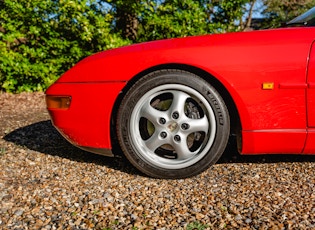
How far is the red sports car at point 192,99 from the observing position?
7.66ft

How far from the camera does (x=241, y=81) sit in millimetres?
2350

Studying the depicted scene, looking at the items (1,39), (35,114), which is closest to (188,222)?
(35,114)

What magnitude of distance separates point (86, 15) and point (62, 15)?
0.42 m

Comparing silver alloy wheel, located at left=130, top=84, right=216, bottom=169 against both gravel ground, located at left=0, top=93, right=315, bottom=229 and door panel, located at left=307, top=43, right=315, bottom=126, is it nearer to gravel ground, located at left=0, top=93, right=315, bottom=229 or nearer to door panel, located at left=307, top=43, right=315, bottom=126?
gravel ground, located at left=0, top=93, right=315, bottom=229

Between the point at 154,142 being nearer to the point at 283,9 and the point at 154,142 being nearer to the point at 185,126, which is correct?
the point at 185,126

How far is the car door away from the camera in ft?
7.53

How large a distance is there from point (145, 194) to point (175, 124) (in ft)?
1.76

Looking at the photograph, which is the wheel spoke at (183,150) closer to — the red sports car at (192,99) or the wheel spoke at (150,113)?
the red sports car at (192,99)

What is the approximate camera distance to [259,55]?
7.66ft

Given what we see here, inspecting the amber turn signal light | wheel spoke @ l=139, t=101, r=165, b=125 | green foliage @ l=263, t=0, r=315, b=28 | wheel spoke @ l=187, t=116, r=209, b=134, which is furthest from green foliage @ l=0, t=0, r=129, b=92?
green foliage @ l=263, t=0, r=315, b=28

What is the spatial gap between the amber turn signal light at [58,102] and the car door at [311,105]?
1.65m

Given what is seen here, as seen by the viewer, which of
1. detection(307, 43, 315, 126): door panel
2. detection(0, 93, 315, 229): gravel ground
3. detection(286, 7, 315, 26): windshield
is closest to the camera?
detection(0, 93, 315, 229): gravel ground

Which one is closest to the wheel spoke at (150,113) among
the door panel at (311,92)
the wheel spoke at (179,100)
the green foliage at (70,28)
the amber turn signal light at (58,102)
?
the wheel spoke at (179,100)

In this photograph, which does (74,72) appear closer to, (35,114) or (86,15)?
(35,114)
